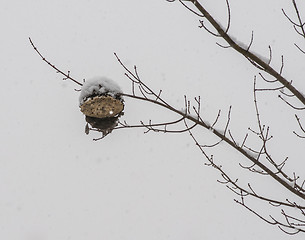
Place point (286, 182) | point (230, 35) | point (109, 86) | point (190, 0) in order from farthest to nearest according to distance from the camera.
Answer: point (109, 86) < point (286, 182) < point (230, 35) < point (190, 0)

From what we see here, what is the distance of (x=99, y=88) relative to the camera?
325 centimetres

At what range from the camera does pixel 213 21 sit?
2.05m

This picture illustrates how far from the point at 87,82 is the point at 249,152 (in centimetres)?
166

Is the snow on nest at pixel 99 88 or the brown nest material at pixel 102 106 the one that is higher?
the snow on nest at pixel 99 88

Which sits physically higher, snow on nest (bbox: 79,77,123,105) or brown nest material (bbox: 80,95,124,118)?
snow on nest (bbox: 79,77,123,105)

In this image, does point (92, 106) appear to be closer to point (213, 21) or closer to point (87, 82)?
point (87, 82)

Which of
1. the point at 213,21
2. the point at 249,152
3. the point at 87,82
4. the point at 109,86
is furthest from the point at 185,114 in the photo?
the point at 87,82

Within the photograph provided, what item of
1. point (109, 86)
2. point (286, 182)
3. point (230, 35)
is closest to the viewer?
point (230, 35)

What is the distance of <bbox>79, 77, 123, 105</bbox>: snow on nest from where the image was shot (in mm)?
3231

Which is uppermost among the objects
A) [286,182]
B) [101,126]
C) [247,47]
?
[101,126]

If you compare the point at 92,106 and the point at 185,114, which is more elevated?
the point at 92,106

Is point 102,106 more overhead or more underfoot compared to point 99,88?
more underfoot

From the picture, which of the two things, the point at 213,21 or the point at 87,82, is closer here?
the point at 213,21

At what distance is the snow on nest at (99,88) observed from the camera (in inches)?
127
